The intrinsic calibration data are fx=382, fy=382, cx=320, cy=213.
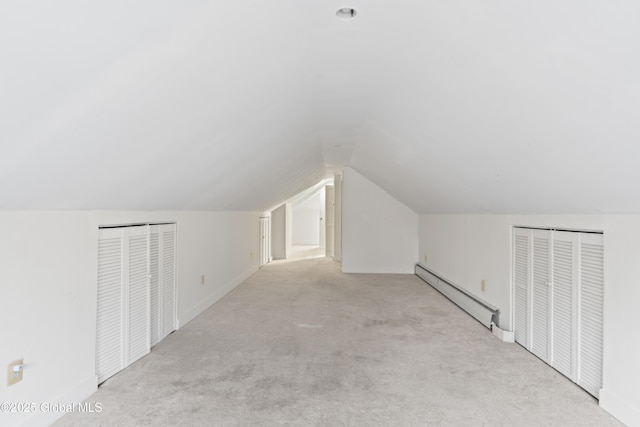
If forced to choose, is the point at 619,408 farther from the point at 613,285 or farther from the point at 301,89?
the point at 301,89

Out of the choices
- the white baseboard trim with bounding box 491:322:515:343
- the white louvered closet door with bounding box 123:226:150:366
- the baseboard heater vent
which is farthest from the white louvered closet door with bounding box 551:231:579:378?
the white louvered closet door with bounding box 123:226:150:366

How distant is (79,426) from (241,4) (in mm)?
2591

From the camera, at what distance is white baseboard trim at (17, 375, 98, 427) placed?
2265 millimetres

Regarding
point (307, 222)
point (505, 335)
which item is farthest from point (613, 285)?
point (307, 222)

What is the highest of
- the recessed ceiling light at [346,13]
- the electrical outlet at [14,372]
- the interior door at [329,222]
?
the recessed ceiling light at [346,13]

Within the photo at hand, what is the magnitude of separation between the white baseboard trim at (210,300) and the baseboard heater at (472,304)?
355 cm

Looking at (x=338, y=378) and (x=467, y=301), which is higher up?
(x=467, y=301)

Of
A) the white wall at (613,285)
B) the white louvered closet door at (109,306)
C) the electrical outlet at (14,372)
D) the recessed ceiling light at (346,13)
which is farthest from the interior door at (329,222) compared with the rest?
the electrical outlet at (14,372)

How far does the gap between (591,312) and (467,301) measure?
2.33 metres

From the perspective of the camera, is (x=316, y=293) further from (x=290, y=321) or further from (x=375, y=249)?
(x=375, y=249)

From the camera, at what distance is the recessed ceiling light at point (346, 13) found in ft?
6.72

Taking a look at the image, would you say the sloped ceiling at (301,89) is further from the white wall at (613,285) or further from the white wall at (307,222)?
the white wall at (307,222)

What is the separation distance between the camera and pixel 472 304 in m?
4.95

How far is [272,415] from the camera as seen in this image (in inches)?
99.1
